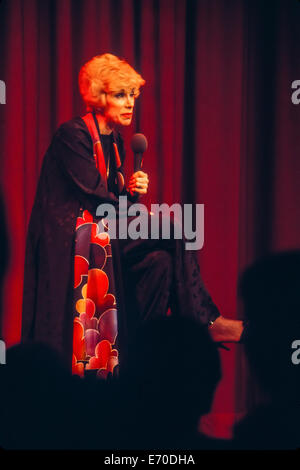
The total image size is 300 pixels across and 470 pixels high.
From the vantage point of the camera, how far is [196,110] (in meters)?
2.36

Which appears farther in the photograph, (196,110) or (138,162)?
(196,110)

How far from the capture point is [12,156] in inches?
89.0

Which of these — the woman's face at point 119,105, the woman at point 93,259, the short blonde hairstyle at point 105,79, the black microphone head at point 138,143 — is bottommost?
the woman at point 93,259

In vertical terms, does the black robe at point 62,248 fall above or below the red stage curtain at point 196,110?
below

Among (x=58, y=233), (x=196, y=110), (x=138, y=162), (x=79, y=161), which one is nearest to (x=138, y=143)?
(x=138, y=162)

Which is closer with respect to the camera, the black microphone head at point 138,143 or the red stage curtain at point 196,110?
the black microphone head at point 138,143

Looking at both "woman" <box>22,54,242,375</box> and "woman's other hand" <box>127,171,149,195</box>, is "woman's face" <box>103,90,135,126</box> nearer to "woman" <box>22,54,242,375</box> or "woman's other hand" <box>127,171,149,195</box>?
"woman" <box>22,54,242,375</box>

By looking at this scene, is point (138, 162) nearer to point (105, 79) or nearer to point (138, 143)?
point (138, 143)

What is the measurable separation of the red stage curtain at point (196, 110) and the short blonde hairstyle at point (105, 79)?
0.56m

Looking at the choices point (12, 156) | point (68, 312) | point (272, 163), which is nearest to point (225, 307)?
point (272, 163)

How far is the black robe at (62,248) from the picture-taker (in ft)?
5.39

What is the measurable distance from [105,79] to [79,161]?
11.1 inches

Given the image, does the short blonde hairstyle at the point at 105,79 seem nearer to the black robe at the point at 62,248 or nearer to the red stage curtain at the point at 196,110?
the black robe at the point at 62,248

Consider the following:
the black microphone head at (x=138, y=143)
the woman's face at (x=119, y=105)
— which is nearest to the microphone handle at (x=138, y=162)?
the black microphone head at (x=138, y=143)
